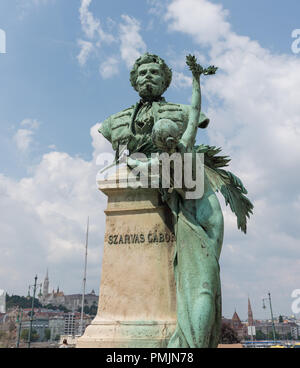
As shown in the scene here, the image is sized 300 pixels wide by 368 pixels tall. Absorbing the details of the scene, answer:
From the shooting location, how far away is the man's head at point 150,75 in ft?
20.8

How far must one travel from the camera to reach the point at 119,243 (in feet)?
17.9

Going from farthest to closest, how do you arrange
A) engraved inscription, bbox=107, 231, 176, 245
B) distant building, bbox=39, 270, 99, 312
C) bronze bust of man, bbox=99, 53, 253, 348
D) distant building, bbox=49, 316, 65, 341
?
distant building, bbox=39, 270, 99, 312 → distant building, bbox=49, 316, 65, 341 → engraved inscription, bbox=107, 231, 176, 245 → bronze bust of man, bbox=99, 53, 253, 348

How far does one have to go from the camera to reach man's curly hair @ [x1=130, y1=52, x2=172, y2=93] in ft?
21.0

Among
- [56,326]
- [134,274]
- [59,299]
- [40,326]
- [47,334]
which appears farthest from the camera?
[59,299]

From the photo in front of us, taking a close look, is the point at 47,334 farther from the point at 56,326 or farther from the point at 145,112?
the point at 145,112

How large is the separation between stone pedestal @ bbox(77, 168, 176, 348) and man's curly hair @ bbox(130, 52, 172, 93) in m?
1.85

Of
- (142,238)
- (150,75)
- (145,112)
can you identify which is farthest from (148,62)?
(142,238)

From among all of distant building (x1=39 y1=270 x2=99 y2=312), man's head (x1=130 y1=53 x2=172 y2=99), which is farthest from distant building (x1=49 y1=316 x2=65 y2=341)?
man's head (x1=130 y1=53 x2=172 y2=99)

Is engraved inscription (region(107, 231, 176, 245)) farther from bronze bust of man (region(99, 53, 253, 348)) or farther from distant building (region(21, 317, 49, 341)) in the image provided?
Answer: distant building (region(21, 317, 49, 341))

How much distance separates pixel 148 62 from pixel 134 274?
3.48 metres

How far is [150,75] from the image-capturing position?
20.7 feet

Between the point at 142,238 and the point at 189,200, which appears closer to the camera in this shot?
the point at 189,200

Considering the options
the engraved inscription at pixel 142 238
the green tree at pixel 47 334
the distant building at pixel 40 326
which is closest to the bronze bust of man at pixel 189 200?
the engraved inscription at pixel 142 238

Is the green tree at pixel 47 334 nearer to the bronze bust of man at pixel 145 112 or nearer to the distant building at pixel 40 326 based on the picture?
the distant building at pixel 40 326
